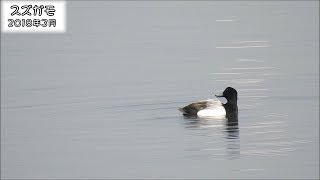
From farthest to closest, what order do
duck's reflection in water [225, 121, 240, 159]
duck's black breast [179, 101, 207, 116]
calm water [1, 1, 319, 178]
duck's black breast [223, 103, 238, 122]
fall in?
Result: duck's black breast [179, 101, 207, 116], duck's black breast [223, 103, 238, 122], duck's reflection in water [225, 121, 240, 159], calm water [1, 1, 319, 178]

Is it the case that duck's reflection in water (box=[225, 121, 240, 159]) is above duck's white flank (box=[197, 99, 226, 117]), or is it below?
below

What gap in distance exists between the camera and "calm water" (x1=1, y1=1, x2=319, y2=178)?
17781 mm

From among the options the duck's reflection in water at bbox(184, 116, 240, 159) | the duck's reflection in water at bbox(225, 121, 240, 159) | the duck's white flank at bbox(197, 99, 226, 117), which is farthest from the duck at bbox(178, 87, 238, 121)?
the duck's reflection in water at bbox(225, 121, 240, 159)

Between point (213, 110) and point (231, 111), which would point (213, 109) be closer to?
point (213, 110)

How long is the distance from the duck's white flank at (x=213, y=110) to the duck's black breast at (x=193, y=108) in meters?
0.09

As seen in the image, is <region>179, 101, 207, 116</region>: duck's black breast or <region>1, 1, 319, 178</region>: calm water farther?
<region>179, 101, 207, 116</region>: duck's black breast

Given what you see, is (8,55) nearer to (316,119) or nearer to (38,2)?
(38,2)

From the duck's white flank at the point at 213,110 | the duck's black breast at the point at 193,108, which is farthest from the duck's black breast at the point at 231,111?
the duck's black breast at the point at 193,108

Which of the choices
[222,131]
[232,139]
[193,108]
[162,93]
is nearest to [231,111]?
[193,108]

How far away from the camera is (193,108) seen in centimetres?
2219

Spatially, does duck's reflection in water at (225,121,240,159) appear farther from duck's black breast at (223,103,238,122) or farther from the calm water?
duck's black breast at (223,103,238,122)

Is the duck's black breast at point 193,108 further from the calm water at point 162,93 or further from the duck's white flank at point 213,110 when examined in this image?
the calm water at point 162,93

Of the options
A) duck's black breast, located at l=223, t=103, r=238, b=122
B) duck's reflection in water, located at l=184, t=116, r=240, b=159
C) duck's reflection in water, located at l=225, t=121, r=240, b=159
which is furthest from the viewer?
duck's black breast, located at l=223, t=103, r=238, b=122

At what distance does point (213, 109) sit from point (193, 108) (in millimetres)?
508
